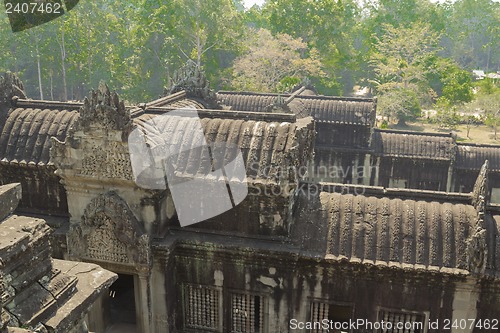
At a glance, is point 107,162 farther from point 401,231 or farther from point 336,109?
point 336,109

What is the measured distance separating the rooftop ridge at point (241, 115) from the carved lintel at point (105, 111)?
6.30 ft

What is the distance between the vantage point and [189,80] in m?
20.1

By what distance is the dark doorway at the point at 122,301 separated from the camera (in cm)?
1617

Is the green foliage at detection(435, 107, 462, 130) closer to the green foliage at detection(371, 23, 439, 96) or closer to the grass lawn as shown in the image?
the grass lawn

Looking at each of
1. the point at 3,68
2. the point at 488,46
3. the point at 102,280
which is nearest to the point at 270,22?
the point at 3,68

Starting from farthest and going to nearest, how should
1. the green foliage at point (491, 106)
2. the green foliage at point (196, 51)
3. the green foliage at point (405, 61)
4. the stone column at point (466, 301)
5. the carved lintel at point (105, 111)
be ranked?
the green foliage at point (405, 61), the green foliage at point (196, 51), the green foliage at point (491, 106), the carved lintel at point (105, 111), the stone column at point (466, 301)


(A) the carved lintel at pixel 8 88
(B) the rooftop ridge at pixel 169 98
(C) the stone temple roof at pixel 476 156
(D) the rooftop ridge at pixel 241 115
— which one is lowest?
(C) the stone temple roof at pixel 476 156

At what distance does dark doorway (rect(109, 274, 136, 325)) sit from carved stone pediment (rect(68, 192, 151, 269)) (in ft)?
11.4

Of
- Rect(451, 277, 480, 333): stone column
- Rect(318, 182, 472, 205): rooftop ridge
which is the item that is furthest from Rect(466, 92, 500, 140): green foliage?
Rect(451, 277, 480, 333): stone column

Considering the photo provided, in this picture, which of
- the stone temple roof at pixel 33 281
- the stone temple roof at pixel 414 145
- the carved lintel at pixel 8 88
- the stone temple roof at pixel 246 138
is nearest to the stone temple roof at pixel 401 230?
the stone temple roof at pixel 246 138

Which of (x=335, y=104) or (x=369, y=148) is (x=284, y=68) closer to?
(x=335, y=104)

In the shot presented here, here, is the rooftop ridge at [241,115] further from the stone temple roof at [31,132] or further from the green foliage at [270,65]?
the green foliage at [270,65]

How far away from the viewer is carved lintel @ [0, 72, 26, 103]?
55.8ft

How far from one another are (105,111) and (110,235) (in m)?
3.54
